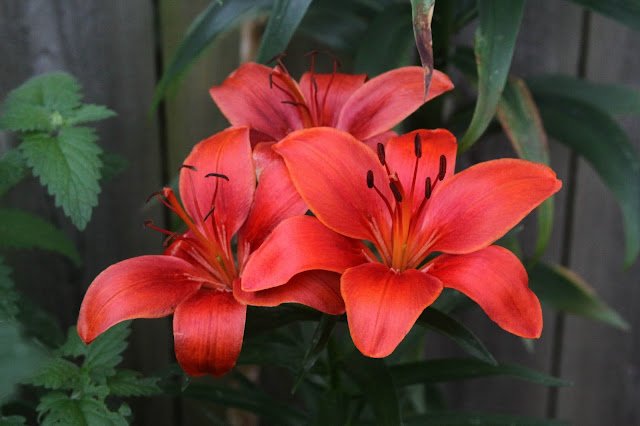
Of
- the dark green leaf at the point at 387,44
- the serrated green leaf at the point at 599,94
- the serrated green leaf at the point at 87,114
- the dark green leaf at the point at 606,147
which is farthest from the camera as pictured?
the serrated green leaf at the point at 599,94

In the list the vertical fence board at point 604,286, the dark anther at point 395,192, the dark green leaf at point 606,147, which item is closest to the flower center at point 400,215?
the dark anther at point 395,192

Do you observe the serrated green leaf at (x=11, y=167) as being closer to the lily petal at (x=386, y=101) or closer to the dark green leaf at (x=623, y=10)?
the lily petal at (x=386, y=101)

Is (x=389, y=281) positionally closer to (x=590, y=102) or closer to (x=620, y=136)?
(x=620, y=136)

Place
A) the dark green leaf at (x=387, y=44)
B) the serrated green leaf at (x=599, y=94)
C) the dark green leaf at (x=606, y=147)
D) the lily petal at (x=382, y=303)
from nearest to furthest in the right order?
the lily petal at (x=382, y=303) → the dark green leaf at (x=387, y=44) → the dark green leaf at (x=606, y=147) → the serrated green leaf at (x=599, y=94)

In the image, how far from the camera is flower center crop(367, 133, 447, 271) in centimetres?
49

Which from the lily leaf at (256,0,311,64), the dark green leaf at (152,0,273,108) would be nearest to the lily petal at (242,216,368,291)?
the lily leaf at (256,0,311,64)

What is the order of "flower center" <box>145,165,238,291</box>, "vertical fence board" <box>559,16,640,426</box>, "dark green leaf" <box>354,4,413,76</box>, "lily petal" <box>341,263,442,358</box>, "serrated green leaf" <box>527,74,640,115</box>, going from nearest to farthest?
"lily petal" <box>341,263,442,358</box> → "flower center" <box>145,165,238,291</box> → "dark green leaf" <box>354,4,413,76</box> → "serrated green leaf" <box>527,74,640,115</box> → "vertical fence board" <box>559,16,640,426</box>

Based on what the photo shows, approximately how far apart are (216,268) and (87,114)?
236 millimetres

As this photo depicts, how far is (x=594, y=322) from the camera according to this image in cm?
125

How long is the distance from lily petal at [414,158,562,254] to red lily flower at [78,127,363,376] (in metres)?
0.07

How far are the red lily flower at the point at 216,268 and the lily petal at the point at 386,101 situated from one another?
9 centimetres

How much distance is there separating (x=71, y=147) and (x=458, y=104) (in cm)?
67

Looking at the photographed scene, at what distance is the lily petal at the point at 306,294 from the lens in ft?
1.49

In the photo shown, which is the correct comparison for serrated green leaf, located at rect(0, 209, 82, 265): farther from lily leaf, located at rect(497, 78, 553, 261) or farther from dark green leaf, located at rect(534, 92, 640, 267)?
dark green leaf, located at rect(534, 92, 640, 267)
